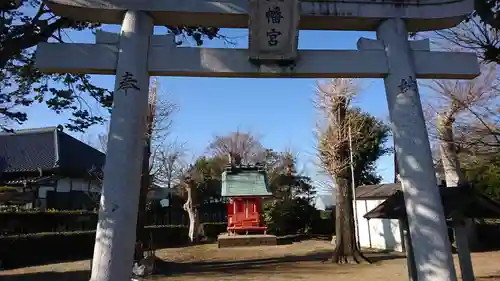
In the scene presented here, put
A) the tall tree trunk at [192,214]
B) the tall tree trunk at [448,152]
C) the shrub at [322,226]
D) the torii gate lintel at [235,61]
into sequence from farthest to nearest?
the shrub at [322,226] → the tall tree trunk at [192,214] → the tall tree trunk at [448,152] → the torii gate lintel at [235,61]

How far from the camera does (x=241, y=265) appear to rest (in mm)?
13977

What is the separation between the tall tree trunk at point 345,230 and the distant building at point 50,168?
45.4 ft

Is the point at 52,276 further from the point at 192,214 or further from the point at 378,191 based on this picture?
the point at 378,191

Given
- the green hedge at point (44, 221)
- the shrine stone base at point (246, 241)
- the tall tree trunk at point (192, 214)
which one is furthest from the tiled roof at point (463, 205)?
the tall tree trunk at point (192, 214)

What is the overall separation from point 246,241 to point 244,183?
3339 mm

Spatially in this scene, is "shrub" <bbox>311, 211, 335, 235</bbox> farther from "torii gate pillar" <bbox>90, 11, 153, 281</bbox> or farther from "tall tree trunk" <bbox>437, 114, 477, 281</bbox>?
"torii gate pillar" <bbox>90, 11, 153, 281</bbox>

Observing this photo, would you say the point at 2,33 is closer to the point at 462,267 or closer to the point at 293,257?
the point at 462,267

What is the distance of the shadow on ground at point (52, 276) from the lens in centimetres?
1113

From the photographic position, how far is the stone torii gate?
4863 millimetres

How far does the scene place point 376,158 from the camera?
2734 centimetres

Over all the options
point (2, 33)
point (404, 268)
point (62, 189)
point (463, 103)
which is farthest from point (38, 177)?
point (463, 103)

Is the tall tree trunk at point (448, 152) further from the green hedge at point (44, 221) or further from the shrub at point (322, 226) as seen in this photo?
the shrub at point (322, 226)

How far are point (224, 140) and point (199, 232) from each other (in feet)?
44.5

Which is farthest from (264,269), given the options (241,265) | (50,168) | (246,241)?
(50,168)
